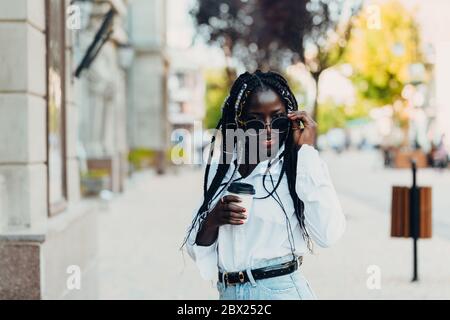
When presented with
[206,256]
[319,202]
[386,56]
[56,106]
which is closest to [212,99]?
[386,56]

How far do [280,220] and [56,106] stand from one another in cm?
569

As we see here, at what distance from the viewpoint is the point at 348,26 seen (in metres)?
16.2

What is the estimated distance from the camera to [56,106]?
8508 millimetres

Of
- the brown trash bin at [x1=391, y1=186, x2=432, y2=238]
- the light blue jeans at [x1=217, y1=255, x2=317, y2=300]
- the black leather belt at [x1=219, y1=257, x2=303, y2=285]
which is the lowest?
the brown trash bin at [x1=391, y1=186, x2=432, y2=238]

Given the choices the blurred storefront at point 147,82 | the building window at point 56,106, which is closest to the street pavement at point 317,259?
the building window at point 56,106

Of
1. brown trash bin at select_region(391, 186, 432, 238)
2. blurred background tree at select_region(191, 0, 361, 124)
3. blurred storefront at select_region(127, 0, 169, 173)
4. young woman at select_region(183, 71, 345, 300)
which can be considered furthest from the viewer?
blurred storefront at select_region(127, 0, 169, 173)

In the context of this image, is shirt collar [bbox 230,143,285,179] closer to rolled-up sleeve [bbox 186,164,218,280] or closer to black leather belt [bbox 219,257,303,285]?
rolled-up sleeve [bbox 186,164,218,280]

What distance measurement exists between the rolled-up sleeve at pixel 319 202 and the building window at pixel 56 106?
505cm

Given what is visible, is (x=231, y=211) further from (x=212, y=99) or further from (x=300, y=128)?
(x=212, y=99)

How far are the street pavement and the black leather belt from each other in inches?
32.8

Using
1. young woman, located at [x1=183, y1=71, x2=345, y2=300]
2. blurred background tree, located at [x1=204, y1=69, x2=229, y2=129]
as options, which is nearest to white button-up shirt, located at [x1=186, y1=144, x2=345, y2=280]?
young woman, located at [x1=183, y1=71, x2=345, y2=300]

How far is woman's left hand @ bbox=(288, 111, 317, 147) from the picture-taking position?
315 cm

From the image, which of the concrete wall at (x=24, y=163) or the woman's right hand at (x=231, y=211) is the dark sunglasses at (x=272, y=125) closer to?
the woman's right hand at (x=231, y=211)
